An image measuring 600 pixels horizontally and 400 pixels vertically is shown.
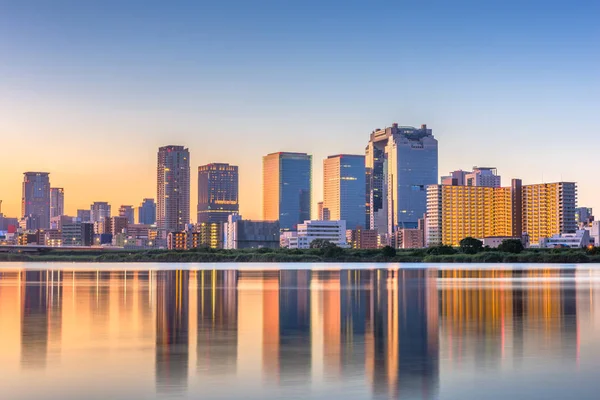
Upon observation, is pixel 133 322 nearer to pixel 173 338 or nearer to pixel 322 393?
pixel 173 338

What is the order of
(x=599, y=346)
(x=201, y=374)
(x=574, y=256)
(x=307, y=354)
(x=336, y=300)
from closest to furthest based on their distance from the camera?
(x=201, y=374), (x=307, y=354), (x=599, y=346), (x=336, y=300), (x=574, y=256)

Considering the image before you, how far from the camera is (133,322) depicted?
3434cm

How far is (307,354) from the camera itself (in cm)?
2442

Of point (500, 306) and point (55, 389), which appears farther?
point (500, 306)

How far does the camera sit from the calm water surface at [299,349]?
18703 millimetres

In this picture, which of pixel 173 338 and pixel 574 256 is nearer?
pixel 173 338

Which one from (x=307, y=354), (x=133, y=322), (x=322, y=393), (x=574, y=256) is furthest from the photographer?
(x=574, y=256)

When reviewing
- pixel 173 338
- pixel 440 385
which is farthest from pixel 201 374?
pixel 173 338

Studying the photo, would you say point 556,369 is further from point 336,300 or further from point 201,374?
point 336,300

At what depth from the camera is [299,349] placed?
25.7 m

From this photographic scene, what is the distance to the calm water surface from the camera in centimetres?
1870

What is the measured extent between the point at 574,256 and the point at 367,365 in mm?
183169

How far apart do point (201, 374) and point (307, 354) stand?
4.63m

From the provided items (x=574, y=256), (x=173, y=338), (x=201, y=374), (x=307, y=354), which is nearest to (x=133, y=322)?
(x=173, y=338)
